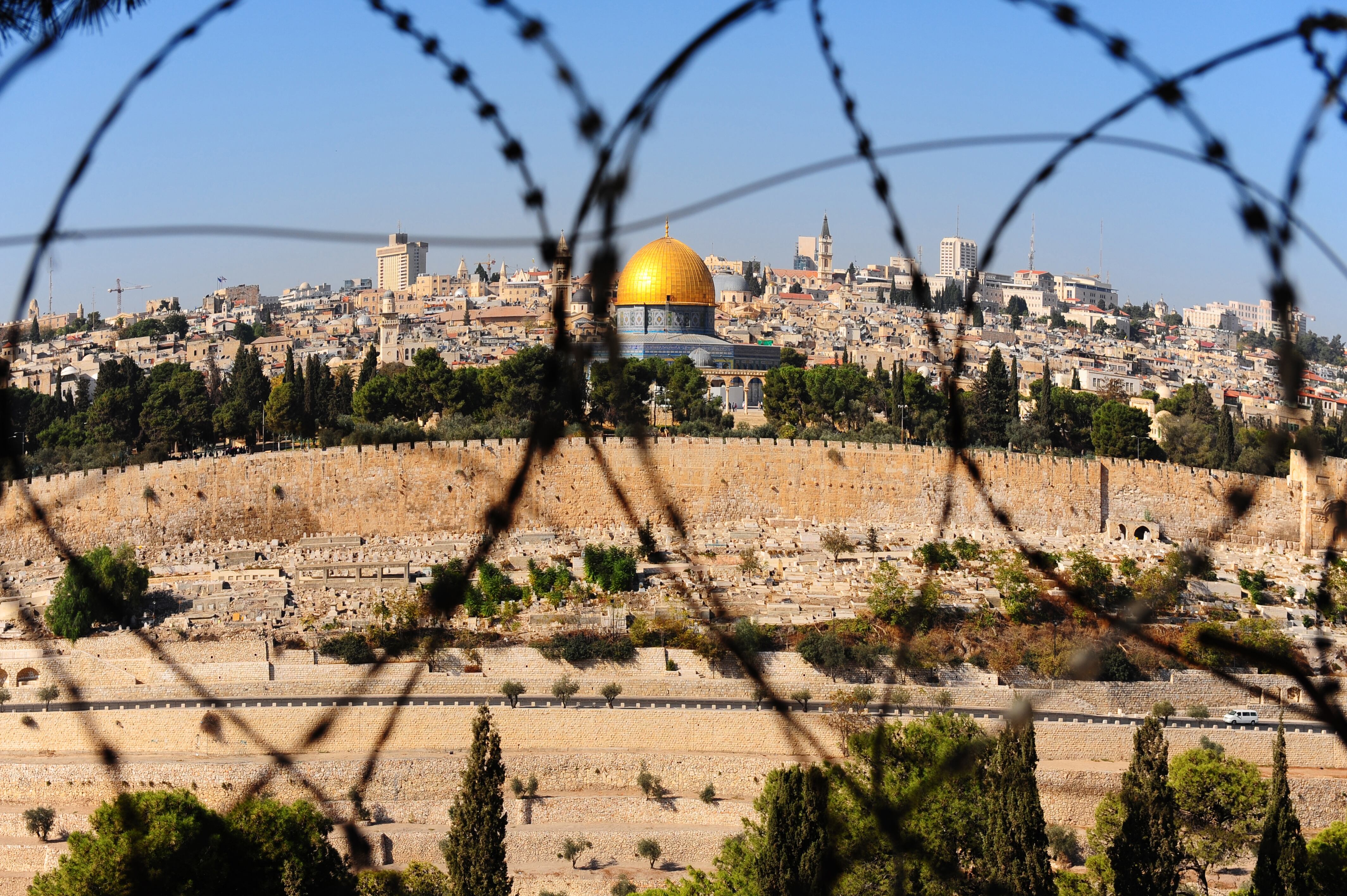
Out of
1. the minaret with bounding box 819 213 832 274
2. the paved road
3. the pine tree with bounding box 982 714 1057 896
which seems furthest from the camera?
the minaret with bounding box 819 213 832 274

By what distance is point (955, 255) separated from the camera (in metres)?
126

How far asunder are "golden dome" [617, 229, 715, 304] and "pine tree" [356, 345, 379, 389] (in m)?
6.08

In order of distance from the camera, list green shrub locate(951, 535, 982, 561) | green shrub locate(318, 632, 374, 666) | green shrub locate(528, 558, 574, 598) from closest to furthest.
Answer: green shrub locate(318, 632, 374, 666), green shrub locate(528, 558, 574, 598), green shrub locate(951, 535, 982, 561)

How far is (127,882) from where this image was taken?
11914mm

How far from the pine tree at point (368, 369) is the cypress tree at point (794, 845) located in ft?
57.3

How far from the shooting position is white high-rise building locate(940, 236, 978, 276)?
124m

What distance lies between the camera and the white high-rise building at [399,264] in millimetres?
98500

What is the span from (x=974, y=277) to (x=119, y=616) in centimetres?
1230

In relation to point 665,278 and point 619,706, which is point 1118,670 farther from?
point 665,278

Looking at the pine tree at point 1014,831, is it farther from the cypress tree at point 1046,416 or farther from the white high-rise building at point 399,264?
the white high-rise building at point 399,264

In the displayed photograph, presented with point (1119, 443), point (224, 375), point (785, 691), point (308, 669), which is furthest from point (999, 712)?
point (224, 375)

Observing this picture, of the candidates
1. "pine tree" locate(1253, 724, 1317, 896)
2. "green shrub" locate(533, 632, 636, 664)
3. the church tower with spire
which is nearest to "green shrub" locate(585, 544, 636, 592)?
"green shrub" locate(533, 632, 636, 664)

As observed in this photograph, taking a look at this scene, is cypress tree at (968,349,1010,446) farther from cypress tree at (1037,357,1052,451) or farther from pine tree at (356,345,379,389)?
pine tree at (356,345,379,389)

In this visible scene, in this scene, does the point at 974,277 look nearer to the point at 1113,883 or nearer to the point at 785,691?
the point at 1113,883
